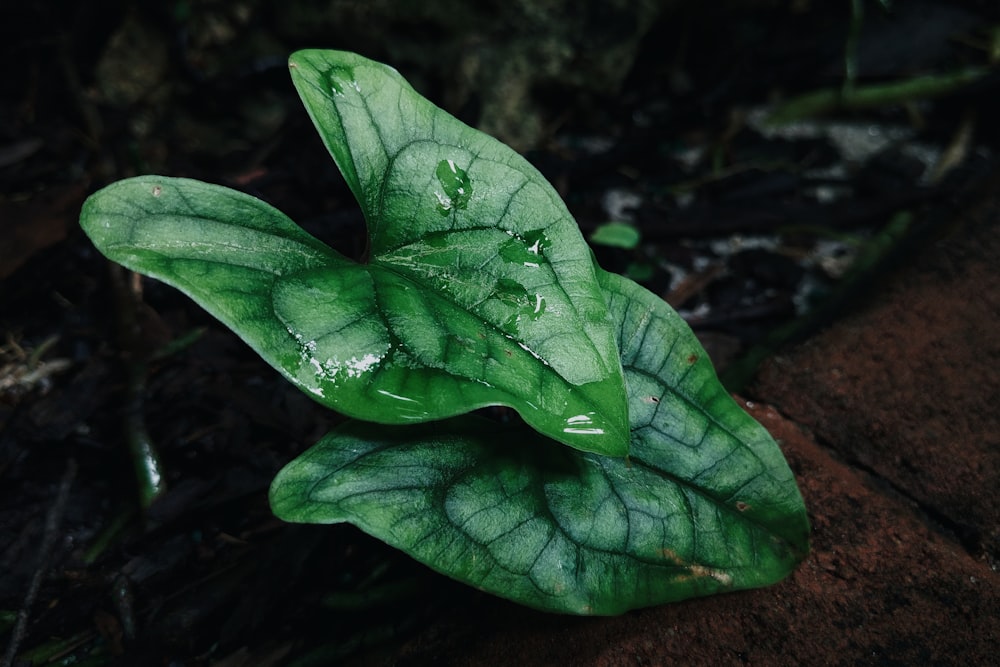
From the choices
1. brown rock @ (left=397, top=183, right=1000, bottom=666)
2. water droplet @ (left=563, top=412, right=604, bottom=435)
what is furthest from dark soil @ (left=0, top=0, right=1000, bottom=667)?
water droplet @ (left=563, top=412, right=604, bottom=435)

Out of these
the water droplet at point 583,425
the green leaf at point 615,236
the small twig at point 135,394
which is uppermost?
the water droplet at point 583,425

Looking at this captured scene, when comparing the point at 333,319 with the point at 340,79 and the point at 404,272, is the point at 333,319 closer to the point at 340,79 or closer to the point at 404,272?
the point at 404,272

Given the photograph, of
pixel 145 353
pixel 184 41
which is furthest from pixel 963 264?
pixel 184 41

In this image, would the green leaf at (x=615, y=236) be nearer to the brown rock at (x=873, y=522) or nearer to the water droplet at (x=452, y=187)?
the brown rock at (x=873, y=522)

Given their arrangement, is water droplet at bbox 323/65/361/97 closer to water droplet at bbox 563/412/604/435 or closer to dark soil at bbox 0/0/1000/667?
water droplet at bbox 563/412/604/435

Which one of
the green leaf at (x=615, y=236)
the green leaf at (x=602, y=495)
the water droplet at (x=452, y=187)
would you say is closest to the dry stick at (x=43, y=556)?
the green leaf at (x=602, y=495)

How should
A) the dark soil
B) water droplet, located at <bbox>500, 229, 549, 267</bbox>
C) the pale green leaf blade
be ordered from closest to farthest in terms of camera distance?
1. the pale green leaf blade
2. water droplet, located at <bbox>500, 229, 549, 267</bbox>
3. the dark soil

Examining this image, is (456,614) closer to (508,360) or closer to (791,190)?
(508,360)
